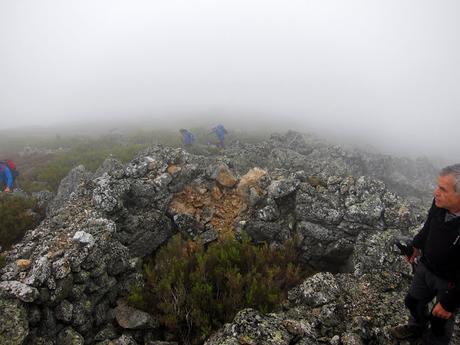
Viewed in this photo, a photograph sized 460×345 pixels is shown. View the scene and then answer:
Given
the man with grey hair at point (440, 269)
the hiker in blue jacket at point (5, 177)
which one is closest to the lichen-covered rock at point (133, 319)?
the man with grey hair at point (440, 269)

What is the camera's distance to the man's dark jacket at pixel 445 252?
430 centimetres

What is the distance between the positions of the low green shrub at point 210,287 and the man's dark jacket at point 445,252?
294 cm

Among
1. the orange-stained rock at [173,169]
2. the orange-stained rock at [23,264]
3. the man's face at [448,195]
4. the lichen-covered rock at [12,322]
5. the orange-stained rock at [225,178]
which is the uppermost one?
the man's face at [448,195]

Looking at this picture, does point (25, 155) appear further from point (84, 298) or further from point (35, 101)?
point (35, 101)

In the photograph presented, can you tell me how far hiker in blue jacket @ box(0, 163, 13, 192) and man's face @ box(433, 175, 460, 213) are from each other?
16.8 m

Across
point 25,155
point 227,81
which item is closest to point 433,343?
point 25,155

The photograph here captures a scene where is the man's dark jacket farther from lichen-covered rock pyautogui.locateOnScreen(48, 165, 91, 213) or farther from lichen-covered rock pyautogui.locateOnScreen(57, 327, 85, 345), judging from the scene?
lichen-covered rock pyautogui.locateOnScreen(48, 165, 91, 213)

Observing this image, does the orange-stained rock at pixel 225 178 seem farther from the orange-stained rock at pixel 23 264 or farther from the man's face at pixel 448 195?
the man's face at pixel 448 195

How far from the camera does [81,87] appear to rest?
168m

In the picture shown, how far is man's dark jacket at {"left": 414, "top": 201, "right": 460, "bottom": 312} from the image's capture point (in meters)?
4.30

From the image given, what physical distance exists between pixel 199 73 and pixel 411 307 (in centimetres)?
17925

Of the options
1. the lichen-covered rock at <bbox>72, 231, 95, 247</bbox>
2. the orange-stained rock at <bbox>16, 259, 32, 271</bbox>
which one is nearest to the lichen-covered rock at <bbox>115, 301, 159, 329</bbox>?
the lichen-covered rock at <bbox>72, 231, 95, 247</bbox>

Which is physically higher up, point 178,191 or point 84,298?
point 178,191

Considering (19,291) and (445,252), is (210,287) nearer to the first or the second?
(19,291)
